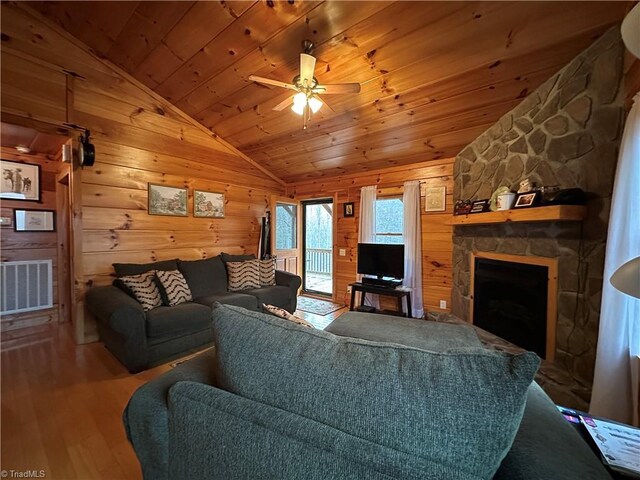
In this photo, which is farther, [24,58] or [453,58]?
[24,58]

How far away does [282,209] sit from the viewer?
201 inches

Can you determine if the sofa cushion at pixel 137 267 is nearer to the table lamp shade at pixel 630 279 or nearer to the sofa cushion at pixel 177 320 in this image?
the sofa cushion at pixel 177 320

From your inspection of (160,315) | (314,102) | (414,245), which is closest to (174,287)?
(160,315)

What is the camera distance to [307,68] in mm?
2014

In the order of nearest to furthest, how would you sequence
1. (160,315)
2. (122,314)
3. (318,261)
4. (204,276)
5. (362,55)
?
(122,314) → (362,55) → (160,315) → (204,276) → (318,261)

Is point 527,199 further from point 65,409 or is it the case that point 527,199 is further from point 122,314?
point 65,409

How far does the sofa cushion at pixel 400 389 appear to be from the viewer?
0.52m

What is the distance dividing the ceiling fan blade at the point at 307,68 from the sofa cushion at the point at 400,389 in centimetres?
204

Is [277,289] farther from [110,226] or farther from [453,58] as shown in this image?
[453,58]

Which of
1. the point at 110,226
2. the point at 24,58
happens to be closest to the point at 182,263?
the point at 110,226

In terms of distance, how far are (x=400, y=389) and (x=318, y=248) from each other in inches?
224

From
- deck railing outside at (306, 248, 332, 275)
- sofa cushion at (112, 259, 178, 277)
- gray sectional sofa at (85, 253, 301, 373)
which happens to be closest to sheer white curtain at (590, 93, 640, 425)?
gray sectional sofa at (85, 253, 301, 373)

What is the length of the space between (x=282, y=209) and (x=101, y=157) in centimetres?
279

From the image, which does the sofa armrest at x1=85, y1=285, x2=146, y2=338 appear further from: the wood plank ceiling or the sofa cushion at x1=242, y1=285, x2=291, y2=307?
the wood plank ceiling
